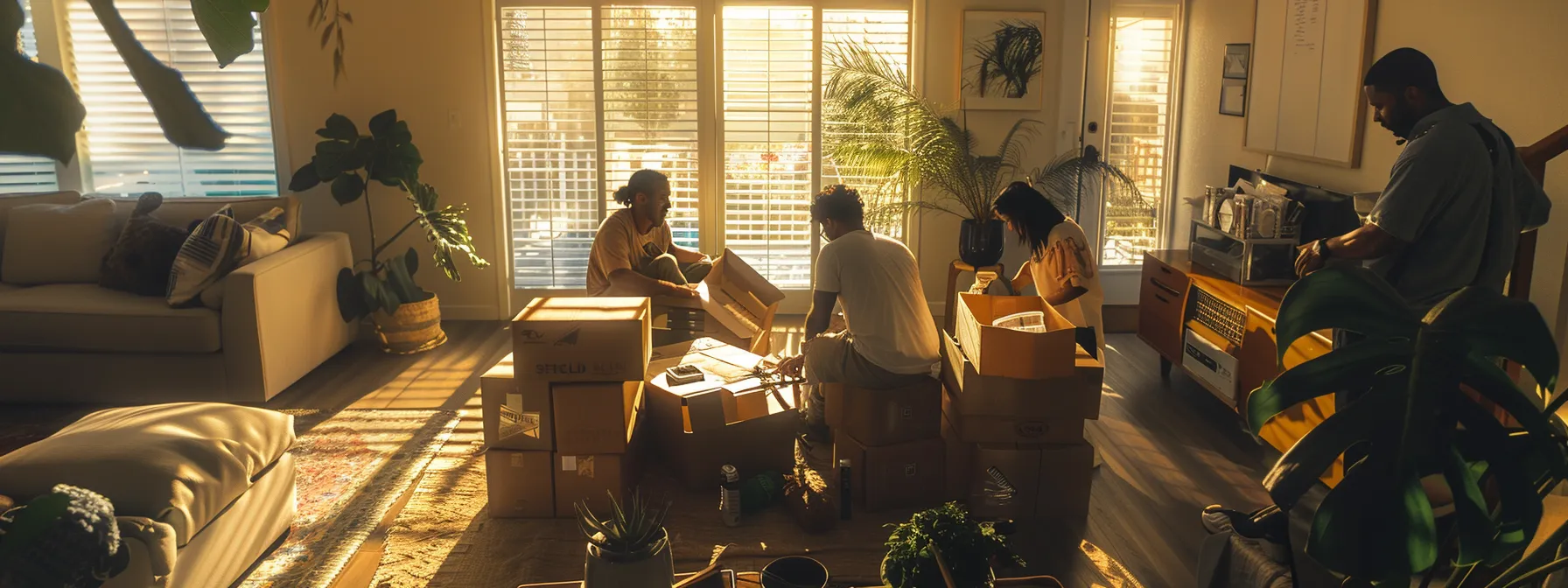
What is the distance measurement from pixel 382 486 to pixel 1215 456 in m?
3.08

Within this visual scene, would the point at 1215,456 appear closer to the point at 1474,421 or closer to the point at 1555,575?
the point at 1555,575

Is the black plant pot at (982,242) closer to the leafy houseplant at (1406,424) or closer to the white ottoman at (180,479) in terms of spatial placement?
the white ottoman at (180,479)

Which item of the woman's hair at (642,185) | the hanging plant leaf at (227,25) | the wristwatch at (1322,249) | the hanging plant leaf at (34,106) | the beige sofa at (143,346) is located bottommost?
the beige sofa at (143,346)

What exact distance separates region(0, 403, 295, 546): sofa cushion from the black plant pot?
3551 mm

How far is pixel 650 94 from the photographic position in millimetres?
5875

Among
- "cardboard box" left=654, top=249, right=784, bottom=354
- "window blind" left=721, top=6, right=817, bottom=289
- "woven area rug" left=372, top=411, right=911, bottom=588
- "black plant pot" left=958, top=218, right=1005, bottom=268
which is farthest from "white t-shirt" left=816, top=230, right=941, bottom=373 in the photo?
"window blind" left=721, top=6, right=817, bottom=289

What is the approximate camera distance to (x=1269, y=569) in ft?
6.07

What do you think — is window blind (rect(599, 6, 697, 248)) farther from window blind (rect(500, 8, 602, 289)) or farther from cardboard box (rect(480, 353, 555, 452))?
cardboard box (rect(480, 353, 555, 452))

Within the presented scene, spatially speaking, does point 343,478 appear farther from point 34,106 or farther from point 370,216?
point 34,106

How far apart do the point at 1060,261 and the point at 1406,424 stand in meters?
2.70

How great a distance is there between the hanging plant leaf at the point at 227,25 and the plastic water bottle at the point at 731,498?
121 inches

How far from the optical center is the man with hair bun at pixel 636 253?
14.1 ft

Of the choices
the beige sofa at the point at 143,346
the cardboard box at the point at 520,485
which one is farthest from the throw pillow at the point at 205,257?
the cardboard box at the point at 520,485

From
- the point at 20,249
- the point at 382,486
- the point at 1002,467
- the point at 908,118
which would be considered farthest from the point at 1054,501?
the point at 20,249
